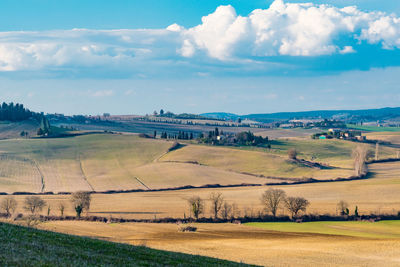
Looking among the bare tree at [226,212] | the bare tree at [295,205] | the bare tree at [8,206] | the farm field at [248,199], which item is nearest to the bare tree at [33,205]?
the bare tree at [8,206]

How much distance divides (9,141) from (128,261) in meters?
149

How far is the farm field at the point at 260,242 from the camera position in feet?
146

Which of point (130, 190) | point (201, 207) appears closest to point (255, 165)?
point (130, 190)

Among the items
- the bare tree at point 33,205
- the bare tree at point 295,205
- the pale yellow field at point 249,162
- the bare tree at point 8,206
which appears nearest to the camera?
the bare tree at point 295,205

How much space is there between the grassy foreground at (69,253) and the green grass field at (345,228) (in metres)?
33.7

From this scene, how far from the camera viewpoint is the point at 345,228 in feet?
221

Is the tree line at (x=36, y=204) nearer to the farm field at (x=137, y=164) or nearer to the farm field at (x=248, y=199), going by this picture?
the farm field at (x=248, y=199)

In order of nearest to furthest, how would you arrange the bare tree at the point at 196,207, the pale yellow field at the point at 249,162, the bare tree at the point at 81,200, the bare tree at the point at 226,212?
1. the bare tree at the point at 226,212
2. the bare tree at the point at 196,207
3. the bare tree at the point at 81,200
4. the pale yellow field at the point at 249,162

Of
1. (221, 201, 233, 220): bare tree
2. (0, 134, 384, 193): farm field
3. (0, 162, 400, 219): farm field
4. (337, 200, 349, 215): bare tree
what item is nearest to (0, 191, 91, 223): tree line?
(0, 162, 400, 219): farm field

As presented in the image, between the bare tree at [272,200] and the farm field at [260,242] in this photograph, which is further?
the bare tree at [272,200]

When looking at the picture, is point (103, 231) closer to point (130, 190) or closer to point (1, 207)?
point (1, 207)

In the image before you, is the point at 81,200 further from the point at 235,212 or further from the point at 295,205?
the point at 295,205

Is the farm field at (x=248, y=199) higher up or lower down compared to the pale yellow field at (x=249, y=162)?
lower down

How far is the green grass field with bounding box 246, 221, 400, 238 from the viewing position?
62406 mm
